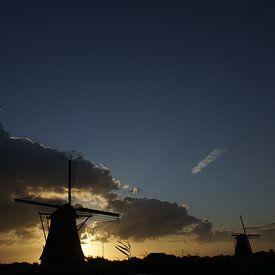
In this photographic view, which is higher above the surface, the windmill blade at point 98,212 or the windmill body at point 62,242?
the windmill blade at point 98,212

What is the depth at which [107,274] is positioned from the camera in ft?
71.6

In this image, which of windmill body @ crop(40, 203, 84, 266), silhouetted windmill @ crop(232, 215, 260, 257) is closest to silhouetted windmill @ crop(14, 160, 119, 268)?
windmill body @ crop(40, 203, 84, 266)

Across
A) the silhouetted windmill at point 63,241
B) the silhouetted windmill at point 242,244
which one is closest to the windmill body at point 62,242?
the silhouetted windmill at point 63,241

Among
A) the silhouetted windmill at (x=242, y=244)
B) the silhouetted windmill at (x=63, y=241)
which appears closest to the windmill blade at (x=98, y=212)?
the silhouetted windmill at (x=63, y=241)

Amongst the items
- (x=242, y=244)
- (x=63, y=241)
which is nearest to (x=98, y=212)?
(x=63, y=241)

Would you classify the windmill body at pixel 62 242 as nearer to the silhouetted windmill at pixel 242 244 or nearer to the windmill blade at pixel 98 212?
the windmill blade at pixel 98 212

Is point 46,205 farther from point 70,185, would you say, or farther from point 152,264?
point 152,264

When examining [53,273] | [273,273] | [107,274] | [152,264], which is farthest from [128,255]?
[53,273]

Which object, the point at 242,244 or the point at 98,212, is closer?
the point at 98,212

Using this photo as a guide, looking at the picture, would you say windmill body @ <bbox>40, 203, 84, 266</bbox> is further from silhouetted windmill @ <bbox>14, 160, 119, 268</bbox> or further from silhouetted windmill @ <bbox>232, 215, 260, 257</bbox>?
silhouetted windmill @ <bbox>232, 215, 260, 257</bbox>

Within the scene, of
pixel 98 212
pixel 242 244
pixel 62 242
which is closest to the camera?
pixel 62 242

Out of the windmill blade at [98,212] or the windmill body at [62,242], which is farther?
the windmill blade at [98,212]

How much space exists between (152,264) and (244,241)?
46.5 meters

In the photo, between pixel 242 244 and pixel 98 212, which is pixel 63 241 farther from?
pixel 242 244
